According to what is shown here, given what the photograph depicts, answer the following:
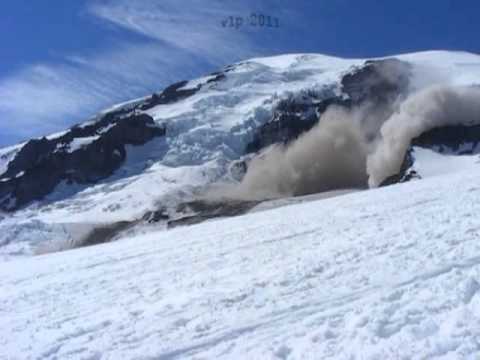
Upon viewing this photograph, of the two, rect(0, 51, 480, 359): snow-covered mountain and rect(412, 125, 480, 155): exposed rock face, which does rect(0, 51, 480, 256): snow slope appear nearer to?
rect(412, 125, 480, 155): exposed rock face

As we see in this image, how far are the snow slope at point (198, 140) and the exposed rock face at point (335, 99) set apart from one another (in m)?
2.26

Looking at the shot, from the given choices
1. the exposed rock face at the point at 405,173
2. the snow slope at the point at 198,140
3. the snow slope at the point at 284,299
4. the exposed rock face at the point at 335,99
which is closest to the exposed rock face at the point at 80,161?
the snow slope at the point at 198,140

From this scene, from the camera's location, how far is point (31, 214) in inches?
5340

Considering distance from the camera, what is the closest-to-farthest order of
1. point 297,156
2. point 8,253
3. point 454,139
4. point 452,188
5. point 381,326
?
1. point 381,326
2. point 452,188
3. point 8,253
4. point 454,139
5. point 297,156

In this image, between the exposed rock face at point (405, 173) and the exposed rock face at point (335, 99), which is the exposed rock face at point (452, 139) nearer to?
the exposed rock face at point (405, 173)

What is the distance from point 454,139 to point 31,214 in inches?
3597

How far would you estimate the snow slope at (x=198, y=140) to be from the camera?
419 ft

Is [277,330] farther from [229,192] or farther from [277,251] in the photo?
[229,192]

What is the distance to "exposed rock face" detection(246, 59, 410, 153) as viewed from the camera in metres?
150

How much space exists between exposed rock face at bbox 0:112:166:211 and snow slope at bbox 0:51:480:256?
3.17 m

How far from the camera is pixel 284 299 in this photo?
12.1 metres

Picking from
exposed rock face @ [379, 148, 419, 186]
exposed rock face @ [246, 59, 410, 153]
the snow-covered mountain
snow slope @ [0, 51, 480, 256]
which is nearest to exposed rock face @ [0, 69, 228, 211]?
snow slope @ [0, 51, 480, 256]

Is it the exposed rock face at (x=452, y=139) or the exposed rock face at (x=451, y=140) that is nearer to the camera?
the exposed rock face at (x=451, y=140)

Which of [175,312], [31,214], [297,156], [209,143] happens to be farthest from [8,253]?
[175,312]
